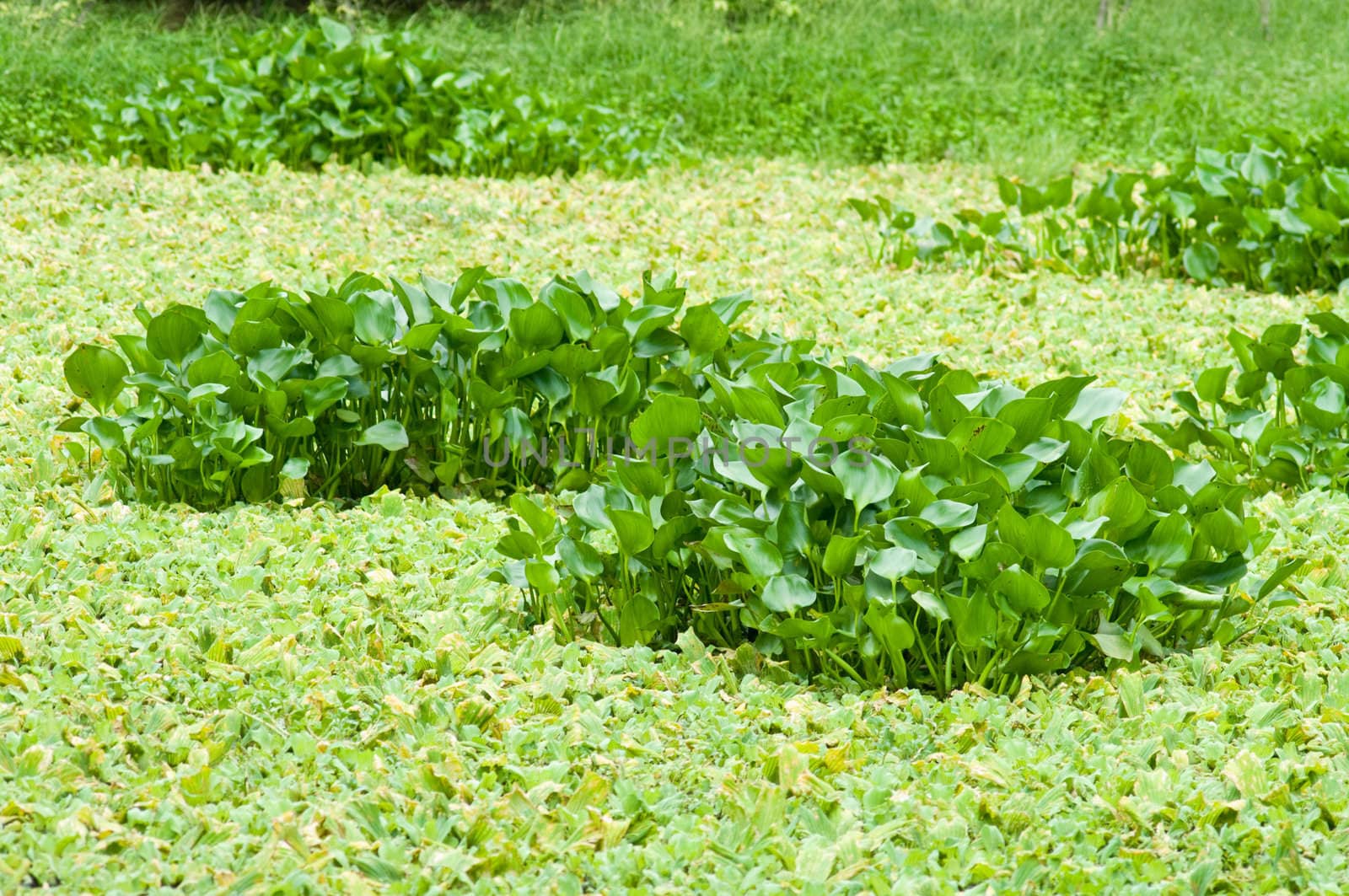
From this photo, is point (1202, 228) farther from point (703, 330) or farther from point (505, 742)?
point (505, 742)

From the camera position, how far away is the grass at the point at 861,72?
902 centimetres

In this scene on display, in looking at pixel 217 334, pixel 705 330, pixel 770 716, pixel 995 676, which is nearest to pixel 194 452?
pixel 217 334

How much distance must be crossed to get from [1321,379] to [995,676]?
5.44 feet

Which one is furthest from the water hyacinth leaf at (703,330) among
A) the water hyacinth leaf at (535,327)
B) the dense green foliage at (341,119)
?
the dense green foliage at (341,119)

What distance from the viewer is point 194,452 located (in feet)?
10.4

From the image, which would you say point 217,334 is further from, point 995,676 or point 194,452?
point 995,676

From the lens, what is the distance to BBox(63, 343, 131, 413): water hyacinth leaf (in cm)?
320

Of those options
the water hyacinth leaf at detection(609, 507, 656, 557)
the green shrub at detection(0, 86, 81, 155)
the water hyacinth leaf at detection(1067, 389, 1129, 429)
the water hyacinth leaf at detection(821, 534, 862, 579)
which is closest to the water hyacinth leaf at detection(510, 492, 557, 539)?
the water hyacinth leaf at detection(609, 507, 656, 557)

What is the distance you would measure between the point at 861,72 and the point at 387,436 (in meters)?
7.50

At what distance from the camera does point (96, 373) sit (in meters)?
3.24

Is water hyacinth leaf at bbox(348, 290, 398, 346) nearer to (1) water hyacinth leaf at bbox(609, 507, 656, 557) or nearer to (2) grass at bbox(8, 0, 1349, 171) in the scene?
(1) water hyacinth leaf at bbox(609, 507, 656, 557)

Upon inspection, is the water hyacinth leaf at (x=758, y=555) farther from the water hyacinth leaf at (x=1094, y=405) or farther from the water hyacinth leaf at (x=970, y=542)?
the water hyacinth leaf at (x=1094, y=405)

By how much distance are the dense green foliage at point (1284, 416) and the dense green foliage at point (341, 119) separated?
15.5 feet

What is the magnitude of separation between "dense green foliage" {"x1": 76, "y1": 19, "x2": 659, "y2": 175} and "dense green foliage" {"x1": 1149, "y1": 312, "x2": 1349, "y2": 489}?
4.74 m
